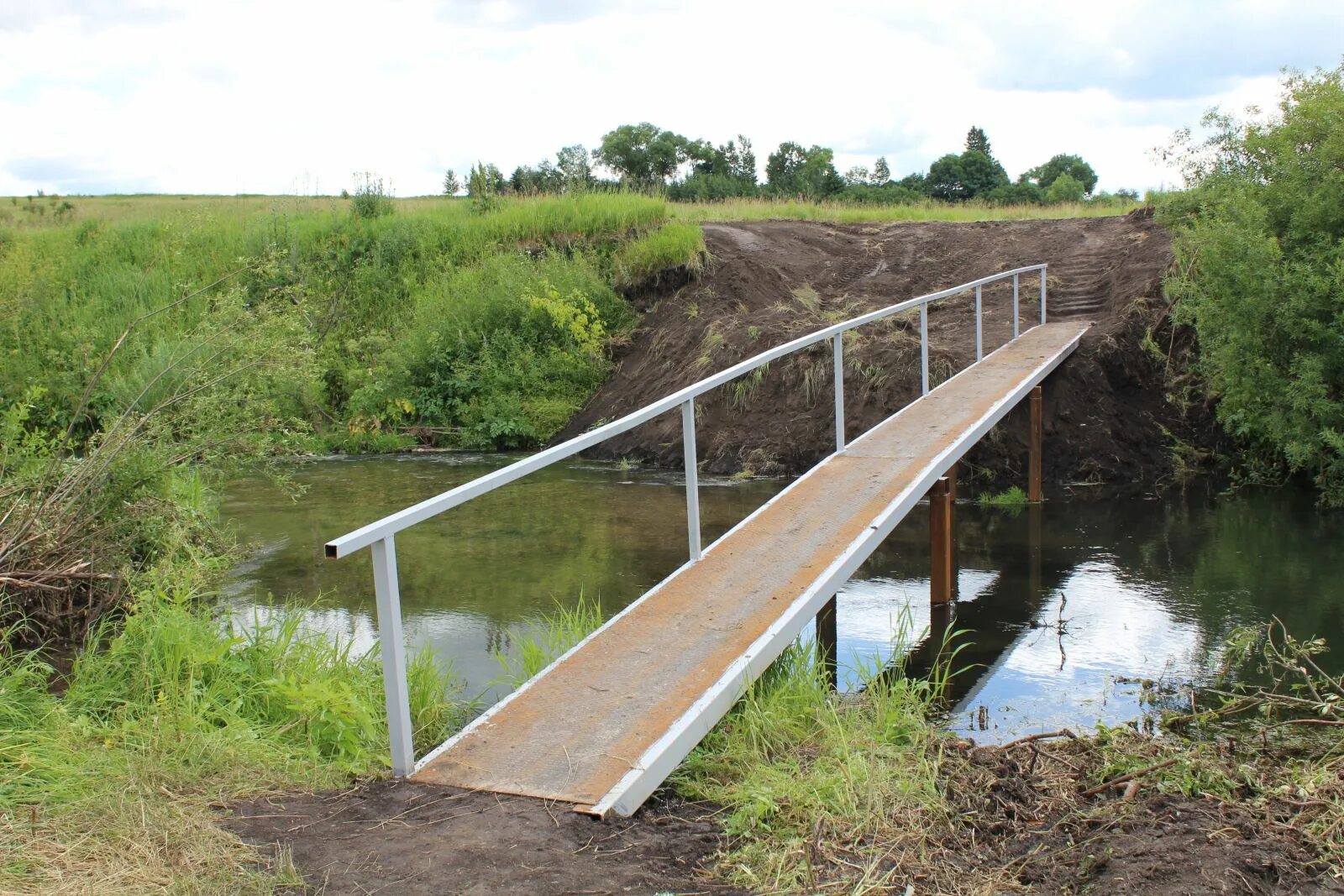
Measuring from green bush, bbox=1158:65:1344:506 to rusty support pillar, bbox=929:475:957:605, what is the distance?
187 inches

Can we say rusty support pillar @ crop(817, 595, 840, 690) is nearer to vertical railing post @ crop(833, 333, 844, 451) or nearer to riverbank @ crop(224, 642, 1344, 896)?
vertical railing post @ crop(833, 333, 844, 451)

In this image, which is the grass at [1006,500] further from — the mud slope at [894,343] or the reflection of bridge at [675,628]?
the reflection of bridge at [675,628]

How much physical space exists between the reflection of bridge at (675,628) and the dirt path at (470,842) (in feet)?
0.50

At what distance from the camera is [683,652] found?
5691 mm

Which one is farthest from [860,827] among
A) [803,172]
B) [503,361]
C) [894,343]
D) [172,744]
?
[803,172]

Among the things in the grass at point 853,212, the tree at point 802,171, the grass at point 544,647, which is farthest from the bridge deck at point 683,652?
the tree at point 802,171

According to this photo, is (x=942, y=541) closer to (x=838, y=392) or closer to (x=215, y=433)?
(x=838, y=392)

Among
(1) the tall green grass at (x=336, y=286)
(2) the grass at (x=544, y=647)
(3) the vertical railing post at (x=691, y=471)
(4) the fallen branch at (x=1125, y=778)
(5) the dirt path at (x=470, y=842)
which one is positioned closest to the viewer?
(5) the dirt path at (x=470, y=842)

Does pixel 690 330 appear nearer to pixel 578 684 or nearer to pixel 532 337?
pixel 532 337

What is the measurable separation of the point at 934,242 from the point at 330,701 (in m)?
18.4

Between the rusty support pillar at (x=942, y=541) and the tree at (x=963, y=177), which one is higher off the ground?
the tree at (x=963, y=177)

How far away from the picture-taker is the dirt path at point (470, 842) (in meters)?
3.58

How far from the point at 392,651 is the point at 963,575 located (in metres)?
7.25

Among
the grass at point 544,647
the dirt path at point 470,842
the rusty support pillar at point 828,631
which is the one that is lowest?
the rusty support pillar at point 828,631
